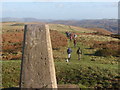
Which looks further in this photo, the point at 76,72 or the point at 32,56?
the point at 76,72

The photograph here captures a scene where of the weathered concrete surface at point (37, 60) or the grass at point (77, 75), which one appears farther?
the grass at point (77, 75)

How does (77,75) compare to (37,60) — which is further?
(77,75)

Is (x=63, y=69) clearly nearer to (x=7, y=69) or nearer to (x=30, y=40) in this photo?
(x=7, y=69)

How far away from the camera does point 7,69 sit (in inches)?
662

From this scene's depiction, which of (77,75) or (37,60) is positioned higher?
(37,60)

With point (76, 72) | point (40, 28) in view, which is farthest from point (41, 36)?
point (76, 72)

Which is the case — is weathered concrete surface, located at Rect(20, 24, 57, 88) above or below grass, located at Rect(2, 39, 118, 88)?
above

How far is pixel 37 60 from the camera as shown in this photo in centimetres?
676

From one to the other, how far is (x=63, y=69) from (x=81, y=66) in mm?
1684

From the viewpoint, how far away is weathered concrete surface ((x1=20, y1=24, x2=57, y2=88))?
663 centimetres

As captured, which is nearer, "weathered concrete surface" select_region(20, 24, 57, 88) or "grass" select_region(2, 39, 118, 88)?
"weathered concrete surface" select_region(20, 24, 57, 88)

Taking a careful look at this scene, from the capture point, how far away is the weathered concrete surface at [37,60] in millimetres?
6633

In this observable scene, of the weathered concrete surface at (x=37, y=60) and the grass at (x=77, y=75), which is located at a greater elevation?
the weathered concrete surface at (x=37, y=60)

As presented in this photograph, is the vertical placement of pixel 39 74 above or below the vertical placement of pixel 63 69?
above
